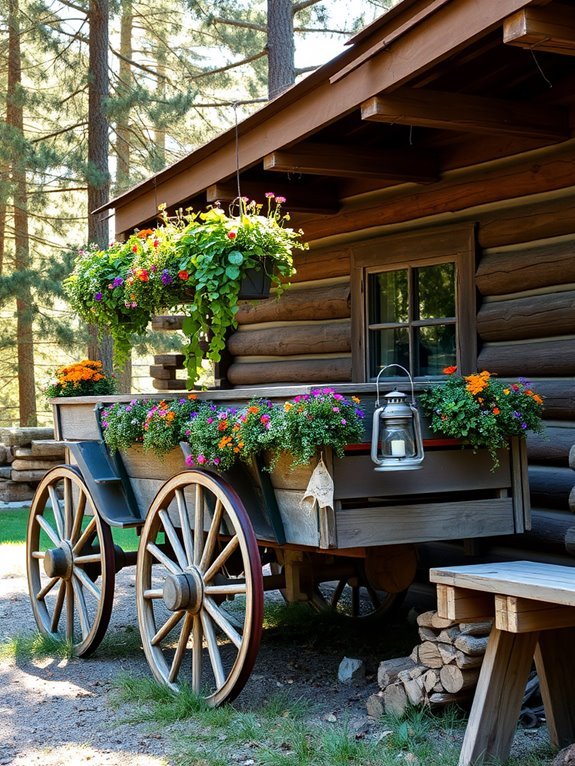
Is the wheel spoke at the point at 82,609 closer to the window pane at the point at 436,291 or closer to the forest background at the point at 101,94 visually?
the window pane at the point at 436,291

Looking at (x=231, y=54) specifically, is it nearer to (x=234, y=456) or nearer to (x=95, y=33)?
(x=95, y=33)

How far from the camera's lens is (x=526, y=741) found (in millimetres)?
4090

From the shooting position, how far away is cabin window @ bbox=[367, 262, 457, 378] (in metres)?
6.11

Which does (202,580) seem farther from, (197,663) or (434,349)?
(434,349)

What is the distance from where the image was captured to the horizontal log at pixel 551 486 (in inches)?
208

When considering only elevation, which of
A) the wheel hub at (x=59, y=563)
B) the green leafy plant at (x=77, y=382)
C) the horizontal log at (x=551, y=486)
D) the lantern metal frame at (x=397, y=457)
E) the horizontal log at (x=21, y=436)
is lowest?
the wheel hub at (x=59, y=563)

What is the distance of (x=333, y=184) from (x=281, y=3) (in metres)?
6.84

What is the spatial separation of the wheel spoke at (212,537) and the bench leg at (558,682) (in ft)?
4.97

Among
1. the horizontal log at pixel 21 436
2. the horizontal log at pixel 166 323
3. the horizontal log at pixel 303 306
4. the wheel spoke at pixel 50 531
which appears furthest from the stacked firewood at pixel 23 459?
the wheel spoke at pixel 50 531

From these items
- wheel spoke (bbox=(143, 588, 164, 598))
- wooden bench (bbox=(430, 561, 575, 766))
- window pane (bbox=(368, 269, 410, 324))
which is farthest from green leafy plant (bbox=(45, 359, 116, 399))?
wooden bench (bbox=(430, 561, 575, 766))

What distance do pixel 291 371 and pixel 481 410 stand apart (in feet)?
11.3

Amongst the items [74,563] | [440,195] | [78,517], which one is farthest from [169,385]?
[440,195]

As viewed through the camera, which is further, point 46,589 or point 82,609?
point 46,589

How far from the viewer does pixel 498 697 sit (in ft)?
12.0
